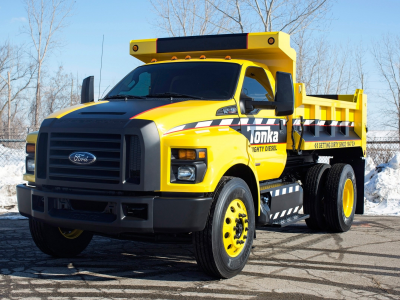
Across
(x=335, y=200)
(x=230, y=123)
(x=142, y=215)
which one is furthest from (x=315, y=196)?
(x=142, y=215)

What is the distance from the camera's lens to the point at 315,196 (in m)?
7.49

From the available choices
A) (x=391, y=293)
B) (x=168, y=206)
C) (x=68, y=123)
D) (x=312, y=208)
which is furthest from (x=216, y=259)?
(x=312, y=208)

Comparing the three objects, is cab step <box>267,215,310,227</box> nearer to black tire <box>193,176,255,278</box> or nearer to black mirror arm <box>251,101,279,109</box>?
black tire <box>193,176,255,278</box>

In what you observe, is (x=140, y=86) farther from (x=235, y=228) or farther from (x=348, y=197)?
(x=348, y=197)

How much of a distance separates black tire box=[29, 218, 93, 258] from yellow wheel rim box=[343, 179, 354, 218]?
450cm

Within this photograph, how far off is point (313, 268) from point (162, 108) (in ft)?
7.88

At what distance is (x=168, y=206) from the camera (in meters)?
4.39

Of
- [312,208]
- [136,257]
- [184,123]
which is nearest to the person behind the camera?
[184,123]

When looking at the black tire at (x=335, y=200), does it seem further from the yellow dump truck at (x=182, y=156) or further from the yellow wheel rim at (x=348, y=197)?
the yellow dump truck at (x=182, y=156)

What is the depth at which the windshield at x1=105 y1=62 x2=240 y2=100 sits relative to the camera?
224 inches

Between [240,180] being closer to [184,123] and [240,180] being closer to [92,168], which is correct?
[184,123]

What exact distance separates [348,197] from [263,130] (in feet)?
10.3

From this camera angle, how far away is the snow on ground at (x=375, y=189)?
401 inches

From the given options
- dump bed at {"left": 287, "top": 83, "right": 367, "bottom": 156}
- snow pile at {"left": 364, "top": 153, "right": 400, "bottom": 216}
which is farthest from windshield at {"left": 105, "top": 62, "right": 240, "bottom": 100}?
snow pile at {"left": 364, "top": 153, "right": 400, "bottom": 216}
